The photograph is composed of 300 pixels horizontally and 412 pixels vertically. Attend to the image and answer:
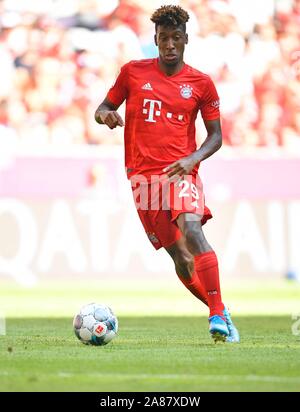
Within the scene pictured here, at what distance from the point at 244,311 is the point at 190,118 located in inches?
172

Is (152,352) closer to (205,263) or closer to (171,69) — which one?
(205,263)

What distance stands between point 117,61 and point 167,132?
32.8 feet

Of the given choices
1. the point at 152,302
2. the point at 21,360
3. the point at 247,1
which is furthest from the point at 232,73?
the point at 21,360

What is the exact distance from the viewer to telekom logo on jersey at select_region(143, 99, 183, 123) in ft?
28.9

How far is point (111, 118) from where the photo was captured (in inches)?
338

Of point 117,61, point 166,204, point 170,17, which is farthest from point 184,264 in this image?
point 117,61

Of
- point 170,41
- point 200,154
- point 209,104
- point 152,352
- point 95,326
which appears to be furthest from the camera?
point 209,104

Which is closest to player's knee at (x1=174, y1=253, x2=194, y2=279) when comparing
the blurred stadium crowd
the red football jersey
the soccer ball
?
the red football jersey

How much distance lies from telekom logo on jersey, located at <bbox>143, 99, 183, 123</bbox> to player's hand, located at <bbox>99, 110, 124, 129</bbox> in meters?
0.30

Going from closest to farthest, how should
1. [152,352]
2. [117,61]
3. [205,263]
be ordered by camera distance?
[152,352]
[205,263]
[117,61]

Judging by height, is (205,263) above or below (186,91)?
below

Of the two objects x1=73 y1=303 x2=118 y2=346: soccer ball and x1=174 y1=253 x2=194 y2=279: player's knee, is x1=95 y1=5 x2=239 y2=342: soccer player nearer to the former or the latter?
x1=174 y1=253 x2=194 y2=279: player's knee

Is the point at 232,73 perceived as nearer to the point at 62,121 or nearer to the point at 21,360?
the point at 62,121

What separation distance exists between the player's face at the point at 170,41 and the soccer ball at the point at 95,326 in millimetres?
2189
